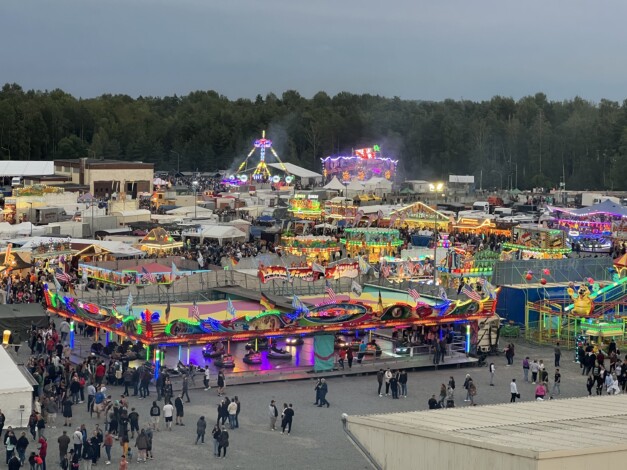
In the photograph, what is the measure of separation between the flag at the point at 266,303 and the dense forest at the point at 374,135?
6111 cm

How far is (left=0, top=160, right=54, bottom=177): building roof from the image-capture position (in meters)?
72.7

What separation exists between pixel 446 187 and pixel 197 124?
113 feet

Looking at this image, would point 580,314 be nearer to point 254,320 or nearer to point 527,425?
point 254,320

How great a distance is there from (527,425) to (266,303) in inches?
572

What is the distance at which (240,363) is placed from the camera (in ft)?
82.8

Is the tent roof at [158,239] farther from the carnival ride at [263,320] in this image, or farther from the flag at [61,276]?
the carnival ride at [263,320]

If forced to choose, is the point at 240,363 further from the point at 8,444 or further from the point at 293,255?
the point at 293,255

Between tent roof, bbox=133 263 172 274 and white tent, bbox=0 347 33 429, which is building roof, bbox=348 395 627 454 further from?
tent roof, bbox=133 263 172 274

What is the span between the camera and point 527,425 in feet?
42.7

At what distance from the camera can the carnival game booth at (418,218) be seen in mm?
52312

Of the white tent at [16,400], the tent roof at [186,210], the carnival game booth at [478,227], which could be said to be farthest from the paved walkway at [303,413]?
the tent roof at [186,210]

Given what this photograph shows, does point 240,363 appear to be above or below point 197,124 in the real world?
below

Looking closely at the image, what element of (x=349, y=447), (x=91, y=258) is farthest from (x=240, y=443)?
(x=91, y=258)

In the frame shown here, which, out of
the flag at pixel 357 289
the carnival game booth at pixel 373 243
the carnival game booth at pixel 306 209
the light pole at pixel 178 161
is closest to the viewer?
the flag at pixel 357 289
